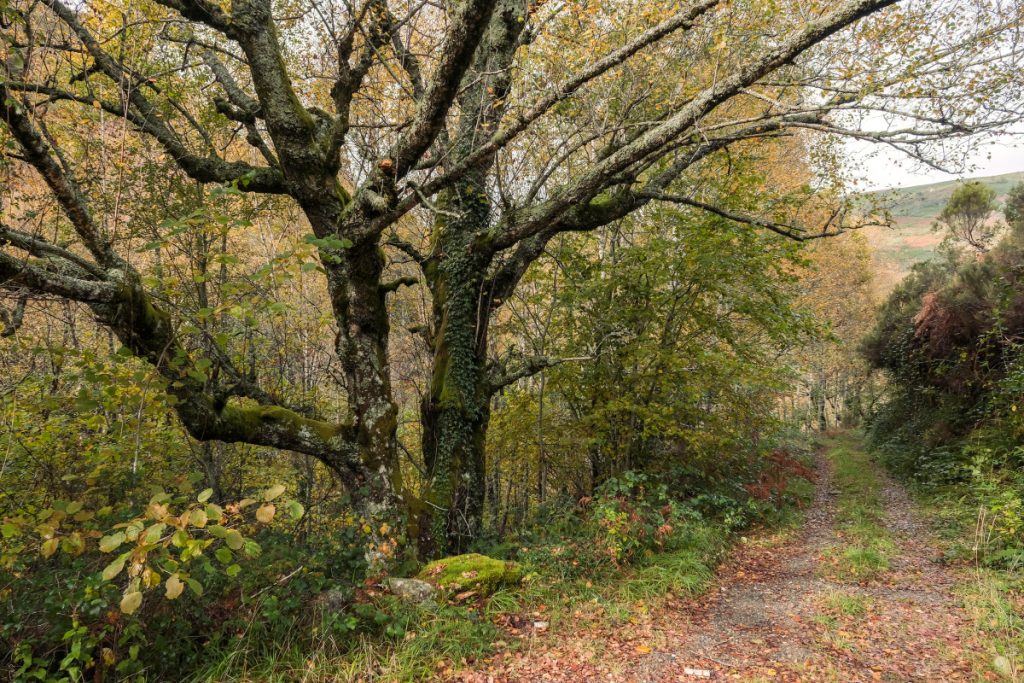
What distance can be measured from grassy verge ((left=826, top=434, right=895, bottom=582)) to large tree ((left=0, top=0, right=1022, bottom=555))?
4394 millimetres

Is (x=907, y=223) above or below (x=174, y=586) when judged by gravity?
above

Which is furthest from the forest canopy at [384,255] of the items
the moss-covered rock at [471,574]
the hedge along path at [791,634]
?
the hedge along path at [791,634]

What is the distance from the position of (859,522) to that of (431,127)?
377 inches

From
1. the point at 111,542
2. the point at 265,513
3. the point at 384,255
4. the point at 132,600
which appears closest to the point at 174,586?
the point at 132,600

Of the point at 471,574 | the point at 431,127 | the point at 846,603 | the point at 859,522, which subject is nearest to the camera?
the point at 431,127

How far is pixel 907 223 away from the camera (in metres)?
30.4

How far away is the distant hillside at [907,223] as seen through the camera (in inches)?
252

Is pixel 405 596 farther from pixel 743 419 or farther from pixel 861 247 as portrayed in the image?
pixel 861 247

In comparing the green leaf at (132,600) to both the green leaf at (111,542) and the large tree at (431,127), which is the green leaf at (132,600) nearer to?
the green leaf at (111,542)

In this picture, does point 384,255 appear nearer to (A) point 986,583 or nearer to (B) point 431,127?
(B) point 431,127

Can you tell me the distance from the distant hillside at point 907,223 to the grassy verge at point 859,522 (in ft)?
14.1

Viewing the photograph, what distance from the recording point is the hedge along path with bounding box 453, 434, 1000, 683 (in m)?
4.08

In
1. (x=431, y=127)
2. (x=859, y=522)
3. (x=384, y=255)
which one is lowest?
(x=859, y=522)

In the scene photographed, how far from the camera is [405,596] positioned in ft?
14.8
